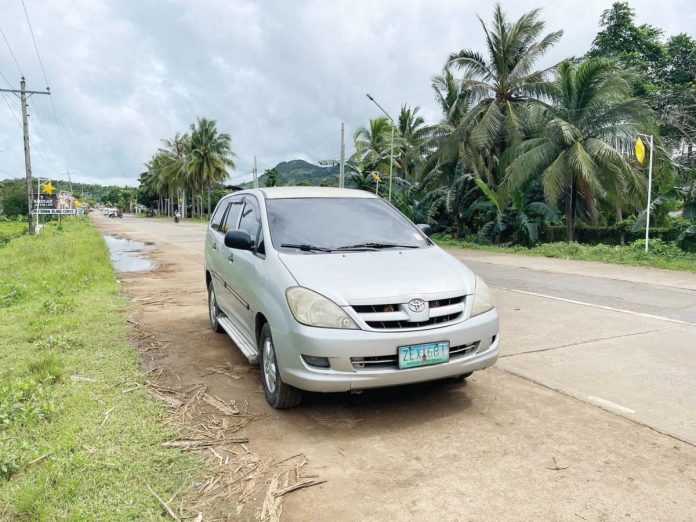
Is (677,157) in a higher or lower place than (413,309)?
higher

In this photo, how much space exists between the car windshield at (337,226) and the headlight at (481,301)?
0.79m

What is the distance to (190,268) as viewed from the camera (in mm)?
13594

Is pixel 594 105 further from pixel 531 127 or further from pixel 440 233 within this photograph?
pixel 440 233

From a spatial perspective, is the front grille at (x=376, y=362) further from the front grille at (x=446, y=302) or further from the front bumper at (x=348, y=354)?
the front grille at (x=446, y=302)

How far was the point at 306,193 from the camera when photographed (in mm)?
5250

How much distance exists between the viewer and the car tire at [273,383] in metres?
3.86

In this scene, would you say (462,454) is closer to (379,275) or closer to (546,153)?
(379,275)

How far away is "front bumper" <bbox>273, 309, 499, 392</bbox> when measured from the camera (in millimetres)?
3451

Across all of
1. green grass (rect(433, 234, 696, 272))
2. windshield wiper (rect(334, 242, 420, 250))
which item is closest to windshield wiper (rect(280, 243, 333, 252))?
windshield wiper (rect(334, 242, 420, 250))

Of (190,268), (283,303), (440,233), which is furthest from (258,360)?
(440,233)

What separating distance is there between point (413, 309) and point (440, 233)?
23.5m

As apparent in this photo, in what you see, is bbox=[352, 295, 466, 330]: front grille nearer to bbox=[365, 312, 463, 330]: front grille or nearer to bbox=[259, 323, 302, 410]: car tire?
bbox=[365, 312, 463, 330]: front grille

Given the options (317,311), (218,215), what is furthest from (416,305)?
(218,215)

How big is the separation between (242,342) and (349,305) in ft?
5.39
